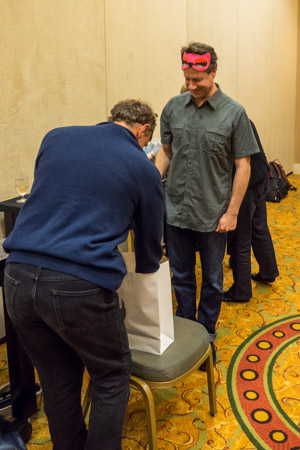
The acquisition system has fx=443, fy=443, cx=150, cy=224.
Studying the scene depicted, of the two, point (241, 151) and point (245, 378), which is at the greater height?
point (241, 151)

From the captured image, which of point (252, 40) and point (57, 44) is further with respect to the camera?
point (252, 40)

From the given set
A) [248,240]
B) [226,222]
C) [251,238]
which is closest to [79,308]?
[226,222]

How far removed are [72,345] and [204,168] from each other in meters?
1.09

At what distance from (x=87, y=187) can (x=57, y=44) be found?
1889 millimetres

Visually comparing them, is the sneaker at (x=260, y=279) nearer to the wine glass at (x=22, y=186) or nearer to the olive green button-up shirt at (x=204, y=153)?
the olive green button-up shirt at (x=204, y=153)

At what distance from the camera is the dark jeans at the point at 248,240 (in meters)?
2.70

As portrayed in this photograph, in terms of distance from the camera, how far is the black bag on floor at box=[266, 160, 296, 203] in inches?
220

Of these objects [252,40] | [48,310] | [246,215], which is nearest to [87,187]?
[48,310]

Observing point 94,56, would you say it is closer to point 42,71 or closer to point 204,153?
point 42,71

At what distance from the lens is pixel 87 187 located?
1164 mm

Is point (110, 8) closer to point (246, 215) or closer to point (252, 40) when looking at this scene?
point (246, 215)

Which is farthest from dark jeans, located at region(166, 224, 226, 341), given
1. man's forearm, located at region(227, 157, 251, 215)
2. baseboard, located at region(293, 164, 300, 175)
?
baseboard, located at region(293, 164, 300, 175)

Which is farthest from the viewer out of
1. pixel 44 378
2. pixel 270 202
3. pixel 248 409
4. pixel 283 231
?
pixel 270 202

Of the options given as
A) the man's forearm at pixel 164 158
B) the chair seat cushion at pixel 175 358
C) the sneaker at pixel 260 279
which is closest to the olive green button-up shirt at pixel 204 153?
the man's forearm at pixel 164 158
